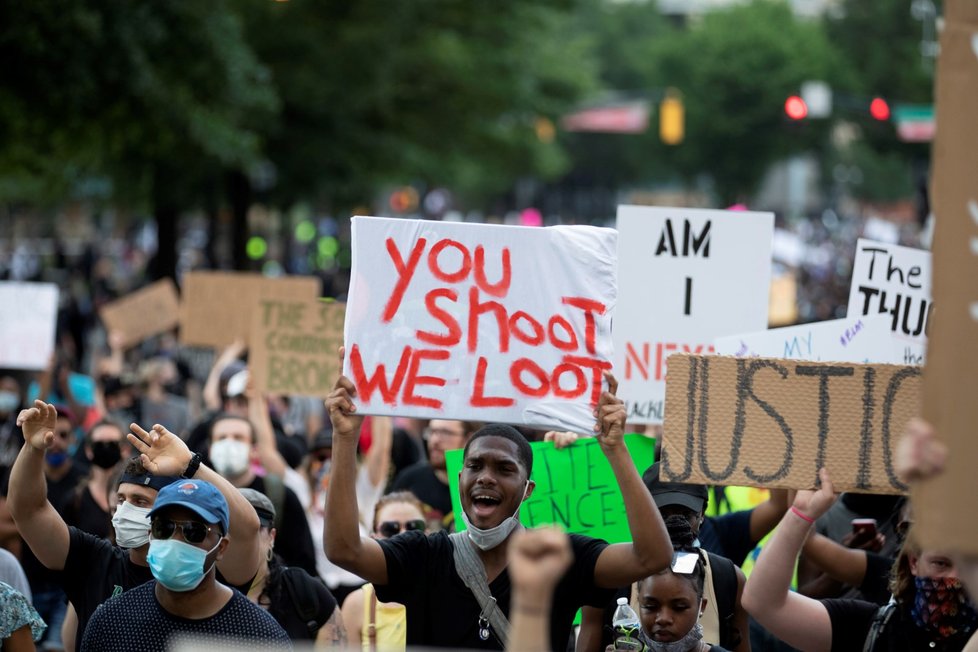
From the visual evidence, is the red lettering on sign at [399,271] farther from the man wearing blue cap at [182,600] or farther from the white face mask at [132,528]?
the white face mask at [132,528]

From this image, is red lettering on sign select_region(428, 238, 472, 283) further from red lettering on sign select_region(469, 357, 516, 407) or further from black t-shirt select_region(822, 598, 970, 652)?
black t-shirt select_region(822, 598, 970, 652)

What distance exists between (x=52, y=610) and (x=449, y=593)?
3349 millimetres

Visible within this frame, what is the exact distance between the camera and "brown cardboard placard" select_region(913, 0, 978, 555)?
3.38 meters

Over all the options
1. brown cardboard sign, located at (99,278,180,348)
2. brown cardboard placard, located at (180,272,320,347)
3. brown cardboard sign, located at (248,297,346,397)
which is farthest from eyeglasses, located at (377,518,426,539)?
brown cardboard sign, located at (99,278,180,348)

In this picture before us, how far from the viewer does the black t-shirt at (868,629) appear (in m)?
4.84

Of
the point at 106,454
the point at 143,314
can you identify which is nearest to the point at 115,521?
the point at 106,454

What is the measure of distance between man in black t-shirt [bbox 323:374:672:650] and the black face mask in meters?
2.76

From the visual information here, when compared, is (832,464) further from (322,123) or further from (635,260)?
(322,123)

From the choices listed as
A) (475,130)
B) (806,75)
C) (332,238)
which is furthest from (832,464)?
(806,75)

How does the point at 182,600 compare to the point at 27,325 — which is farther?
the point at 27,325

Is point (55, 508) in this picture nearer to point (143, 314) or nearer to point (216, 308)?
point (216, 308)

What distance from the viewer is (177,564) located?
4598 mm

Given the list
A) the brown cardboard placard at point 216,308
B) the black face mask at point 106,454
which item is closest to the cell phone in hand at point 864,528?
the black face mask at point 106,454

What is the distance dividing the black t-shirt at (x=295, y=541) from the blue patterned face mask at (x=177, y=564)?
7.05 ft
